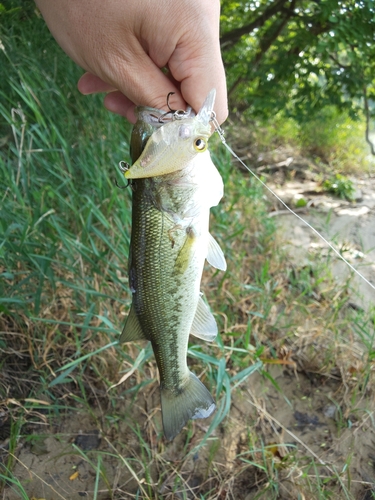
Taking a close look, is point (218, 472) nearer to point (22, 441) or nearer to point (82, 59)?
point (22, 441)

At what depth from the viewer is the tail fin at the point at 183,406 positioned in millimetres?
1647

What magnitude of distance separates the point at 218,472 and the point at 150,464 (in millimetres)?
333

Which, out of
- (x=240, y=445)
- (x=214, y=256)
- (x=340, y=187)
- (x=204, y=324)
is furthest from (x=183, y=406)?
(x=340, y=187)

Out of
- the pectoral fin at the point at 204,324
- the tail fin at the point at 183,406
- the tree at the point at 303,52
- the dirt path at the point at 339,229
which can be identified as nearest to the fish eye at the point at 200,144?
the pectoral fin at the point at 204,324

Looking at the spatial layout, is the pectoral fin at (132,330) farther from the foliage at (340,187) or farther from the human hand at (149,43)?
the foliage at (340,187)

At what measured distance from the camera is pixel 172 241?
4.83ft

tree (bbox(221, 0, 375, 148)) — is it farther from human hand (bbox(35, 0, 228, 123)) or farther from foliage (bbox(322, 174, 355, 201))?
human hand (bbox(35, 0, 228, 123))

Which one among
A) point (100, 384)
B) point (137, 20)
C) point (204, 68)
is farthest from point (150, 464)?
point (137, 20)

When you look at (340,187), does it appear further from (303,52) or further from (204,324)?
(204,324)

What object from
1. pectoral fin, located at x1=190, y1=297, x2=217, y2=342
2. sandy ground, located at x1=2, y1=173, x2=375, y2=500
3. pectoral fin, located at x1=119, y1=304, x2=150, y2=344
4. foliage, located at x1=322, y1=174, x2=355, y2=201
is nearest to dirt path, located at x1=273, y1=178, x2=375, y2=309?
foliage, located at x1=322, y1=174, x2=355, y2=201

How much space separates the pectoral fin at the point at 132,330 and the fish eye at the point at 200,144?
25.5 inches

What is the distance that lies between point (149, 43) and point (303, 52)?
335cm

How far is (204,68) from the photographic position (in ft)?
5.26

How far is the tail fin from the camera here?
1647mm
